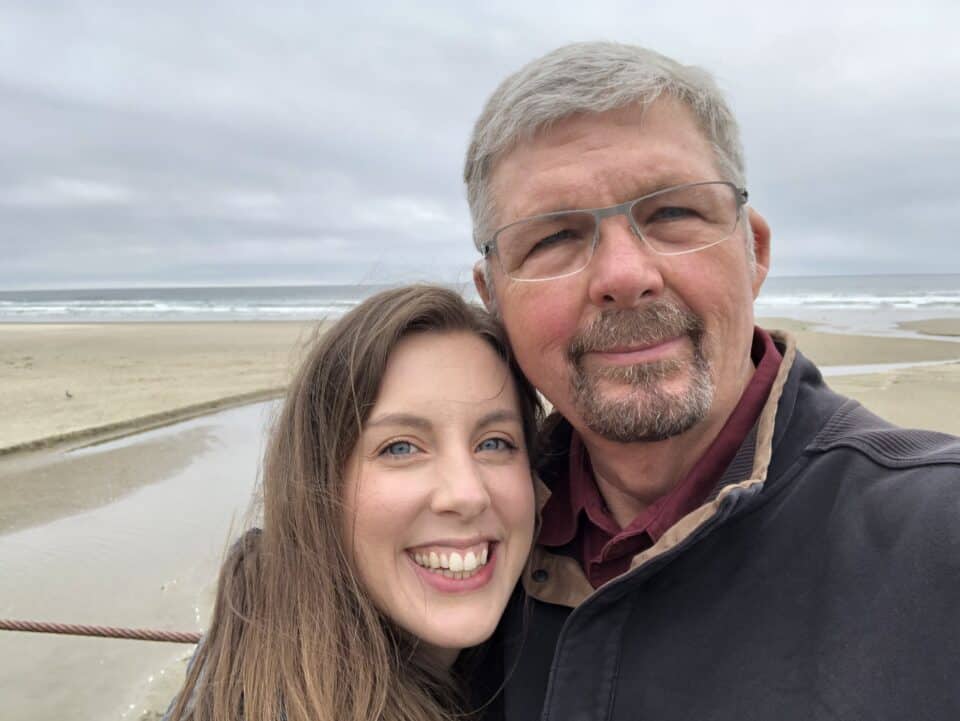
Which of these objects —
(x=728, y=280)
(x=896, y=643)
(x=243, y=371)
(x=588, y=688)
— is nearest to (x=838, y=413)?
(x=728, y=280)

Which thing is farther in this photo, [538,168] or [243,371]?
[243,371]

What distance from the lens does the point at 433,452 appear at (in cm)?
198

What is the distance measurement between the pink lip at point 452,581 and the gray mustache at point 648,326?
788 mm

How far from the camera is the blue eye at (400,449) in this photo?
2006 mm

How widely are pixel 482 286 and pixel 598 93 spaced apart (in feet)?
2.88

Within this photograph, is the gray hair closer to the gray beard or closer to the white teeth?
the gray beard

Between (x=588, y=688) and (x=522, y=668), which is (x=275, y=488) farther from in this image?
(x=588, y=688)

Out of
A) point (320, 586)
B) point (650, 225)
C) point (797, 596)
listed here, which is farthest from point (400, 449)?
point (797, 596)

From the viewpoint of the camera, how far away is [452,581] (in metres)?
1.89

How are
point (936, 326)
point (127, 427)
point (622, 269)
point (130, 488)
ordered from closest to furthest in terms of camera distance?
point (622, 269)
point (130, 488)
point (127, 427)
point (936, 326)

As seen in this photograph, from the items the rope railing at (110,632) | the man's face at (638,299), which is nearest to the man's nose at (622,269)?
the man's face at (638,299)

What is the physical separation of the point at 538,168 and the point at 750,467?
3.30 ft

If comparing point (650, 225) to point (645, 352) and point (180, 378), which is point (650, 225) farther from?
point (180, 378)

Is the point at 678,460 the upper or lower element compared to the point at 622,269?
lower
